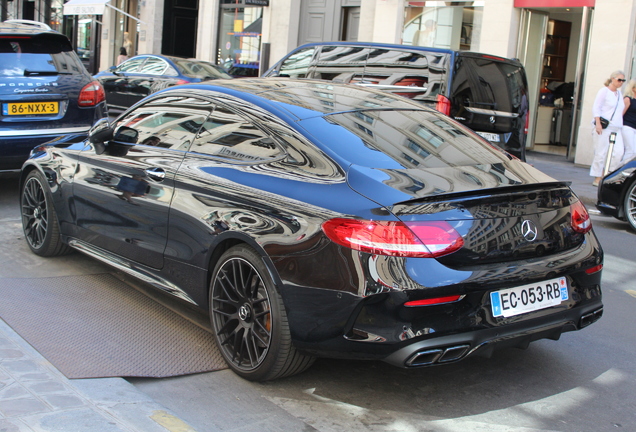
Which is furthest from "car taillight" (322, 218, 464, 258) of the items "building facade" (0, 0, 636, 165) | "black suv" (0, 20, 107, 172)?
"building facade" (0, 0, 636, 165)

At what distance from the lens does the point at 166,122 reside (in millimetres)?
4941

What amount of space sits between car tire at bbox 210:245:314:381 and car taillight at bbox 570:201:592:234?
154 centimetres

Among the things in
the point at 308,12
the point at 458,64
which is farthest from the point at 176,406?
the point at 308,12

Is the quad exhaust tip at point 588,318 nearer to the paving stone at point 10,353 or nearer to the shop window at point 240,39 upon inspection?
the paving stone at point 10,353

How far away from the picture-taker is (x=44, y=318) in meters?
4.71

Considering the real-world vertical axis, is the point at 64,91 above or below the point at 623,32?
below

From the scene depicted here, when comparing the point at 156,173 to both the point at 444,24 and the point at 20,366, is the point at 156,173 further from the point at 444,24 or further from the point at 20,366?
the point at 444,24

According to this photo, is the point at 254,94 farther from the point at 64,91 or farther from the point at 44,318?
the point at 64,91

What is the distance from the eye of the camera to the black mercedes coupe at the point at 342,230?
3.45 m

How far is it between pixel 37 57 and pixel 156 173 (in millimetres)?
4417

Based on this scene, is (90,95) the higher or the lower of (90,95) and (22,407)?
the higher

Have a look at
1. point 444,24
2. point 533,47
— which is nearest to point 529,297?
point 533,47

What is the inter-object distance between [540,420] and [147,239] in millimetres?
2515

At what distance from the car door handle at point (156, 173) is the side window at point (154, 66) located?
11.5 meters
